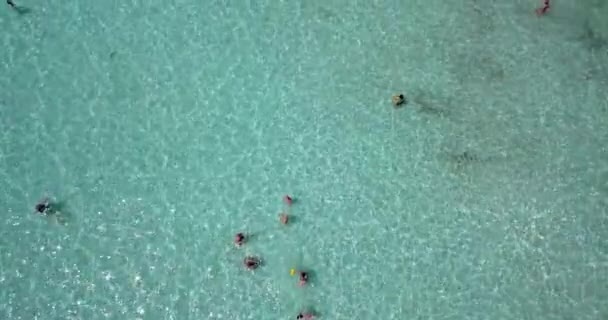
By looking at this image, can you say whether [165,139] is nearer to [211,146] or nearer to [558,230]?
[211,146]

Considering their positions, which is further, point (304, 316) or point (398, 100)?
point (398, 100)

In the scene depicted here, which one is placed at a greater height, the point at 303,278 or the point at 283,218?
the point at 283,218

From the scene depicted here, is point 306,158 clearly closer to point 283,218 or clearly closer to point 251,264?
point 283,218

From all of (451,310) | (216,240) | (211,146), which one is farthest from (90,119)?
(451,310)

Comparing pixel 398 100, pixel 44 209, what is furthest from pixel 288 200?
pixel 44 209

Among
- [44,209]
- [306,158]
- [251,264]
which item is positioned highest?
[44,209]

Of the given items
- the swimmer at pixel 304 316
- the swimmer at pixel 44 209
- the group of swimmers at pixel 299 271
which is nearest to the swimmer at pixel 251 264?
the group of swimmers at pixel 299 271

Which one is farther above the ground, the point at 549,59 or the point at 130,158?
the point at 130,158

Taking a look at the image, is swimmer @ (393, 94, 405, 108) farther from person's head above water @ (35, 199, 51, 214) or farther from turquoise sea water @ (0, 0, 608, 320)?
person's head above water @ (35, 199, 51, 214)
